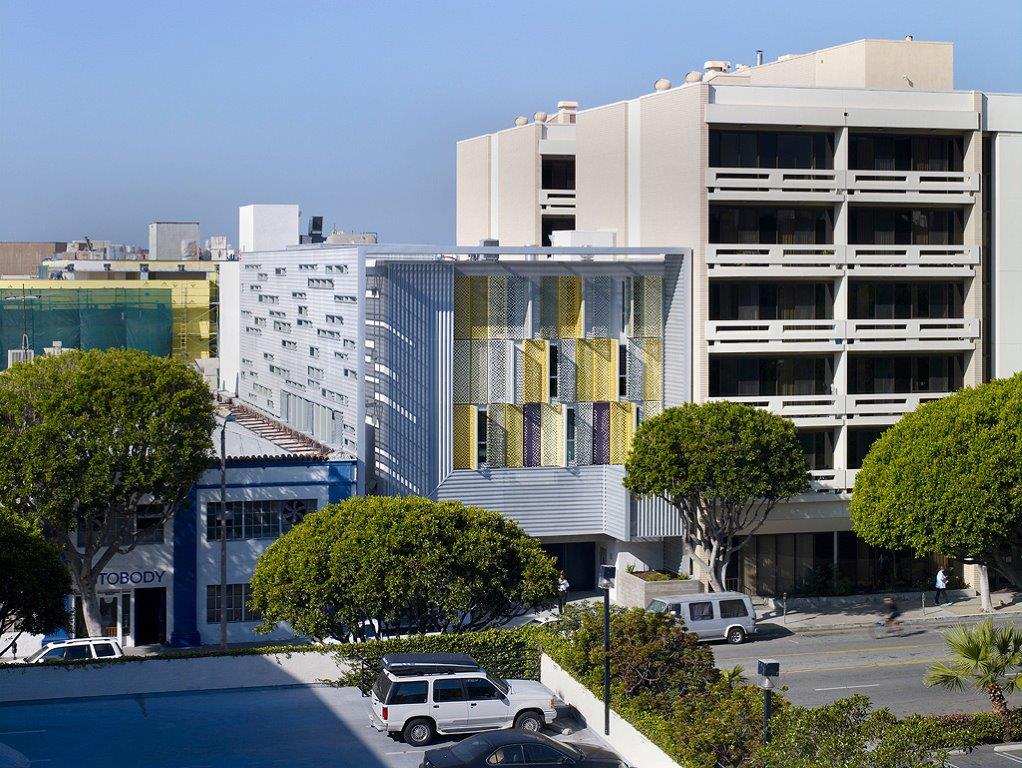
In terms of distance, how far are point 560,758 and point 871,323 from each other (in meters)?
30.3

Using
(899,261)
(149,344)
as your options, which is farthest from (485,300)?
(149,344)

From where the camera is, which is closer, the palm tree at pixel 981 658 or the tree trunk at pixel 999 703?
the palm tree at pixel 981 658

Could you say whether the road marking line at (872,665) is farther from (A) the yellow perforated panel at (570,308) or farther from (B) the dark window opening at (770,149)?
(B) the dark window opening at (770,149)

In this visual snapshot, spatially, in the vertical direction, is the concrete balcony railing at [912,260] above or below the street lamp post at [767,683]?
above

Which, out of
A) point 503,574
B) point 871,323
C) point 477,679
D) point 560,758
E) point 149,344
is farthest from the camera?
point 149,344

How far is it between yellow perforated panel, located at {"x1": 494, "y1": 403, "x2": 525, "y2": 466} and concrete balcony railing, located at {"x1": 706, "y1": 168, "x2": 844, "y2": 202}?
33.2 ft

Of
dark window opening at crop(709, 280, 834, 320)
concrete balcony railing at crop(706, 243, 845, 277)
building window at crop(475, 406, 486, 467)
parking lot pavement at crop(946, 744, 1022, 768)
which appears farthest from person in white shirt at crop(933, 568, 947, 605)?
parking lot pavement at crop(946, 744, 1022, 768)

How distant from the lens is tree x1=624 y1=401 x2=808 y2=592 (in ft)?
170

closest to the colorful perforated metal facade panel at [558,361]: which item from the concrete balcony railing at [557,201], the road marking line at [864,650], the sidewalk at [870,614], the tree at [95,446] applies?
the sidewalk at [870,614]

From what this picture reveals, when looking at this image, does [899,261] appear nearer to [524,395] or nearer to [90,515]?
[524,395]

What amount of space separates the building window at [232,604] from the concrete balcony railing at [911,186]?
24973mm

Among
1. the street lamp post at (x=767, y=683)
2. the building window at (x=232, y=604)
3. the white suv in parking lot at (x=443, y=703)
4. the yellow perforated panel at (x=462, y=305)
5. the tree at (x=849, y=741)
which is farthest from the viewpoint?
the yellow perforated panel at (x=462, y=305)

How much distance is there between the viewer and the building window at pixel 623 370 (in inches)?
2240

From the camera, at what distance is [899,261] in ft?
183
